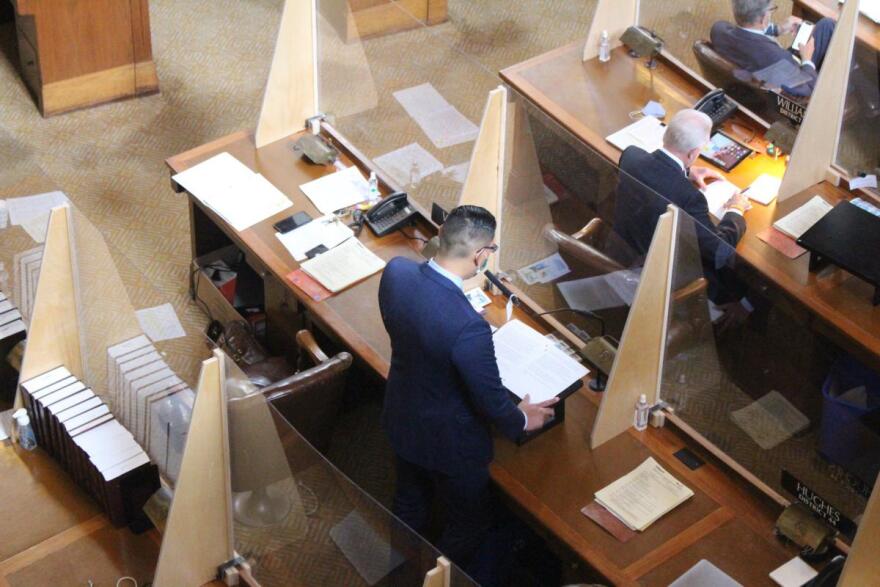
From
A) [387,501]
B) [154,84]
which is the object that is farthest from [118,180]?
[387,501]

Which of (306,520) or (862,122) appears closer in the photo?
(306,520)

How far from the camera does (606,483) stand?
12.8ft

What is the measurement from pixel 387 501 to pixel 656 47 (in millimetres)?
2497

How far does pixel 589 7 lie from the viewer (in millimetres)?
7430

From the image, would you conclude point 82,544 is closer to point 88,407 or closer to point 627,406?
point 88,407

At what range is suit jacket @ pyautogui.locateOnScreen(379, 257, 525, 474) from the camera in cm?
359

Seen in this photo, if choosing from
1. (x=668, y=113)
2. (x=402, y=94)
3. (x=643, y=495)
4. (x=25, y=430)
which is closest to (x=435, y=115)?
(x=402, y=94)

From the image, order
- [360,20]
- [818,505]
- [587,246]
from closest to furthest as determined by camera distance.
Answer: [818,505] → [587,246] → [360,20]

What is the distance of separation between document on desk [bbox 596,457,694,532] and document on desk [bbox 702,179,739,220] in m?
1.45

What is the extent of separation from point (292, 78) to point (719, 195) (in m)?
1.82

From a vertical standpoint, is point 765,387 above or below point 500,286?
above

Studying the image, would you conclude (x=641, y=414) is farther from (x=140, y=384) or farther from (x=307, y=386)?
(x=140, y=384)

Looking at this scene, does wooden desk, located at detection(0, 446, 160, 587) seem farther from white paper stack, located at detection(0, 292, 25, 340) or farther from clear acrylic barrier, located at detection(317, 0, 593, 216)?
clear acrylic barrier, located at detection(317, 0, 593, 216)

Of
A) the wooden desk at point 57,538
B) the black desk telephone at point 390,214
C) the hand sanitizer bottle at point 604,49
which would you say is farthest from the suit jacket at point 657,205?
the wooden desk at point 57,538
